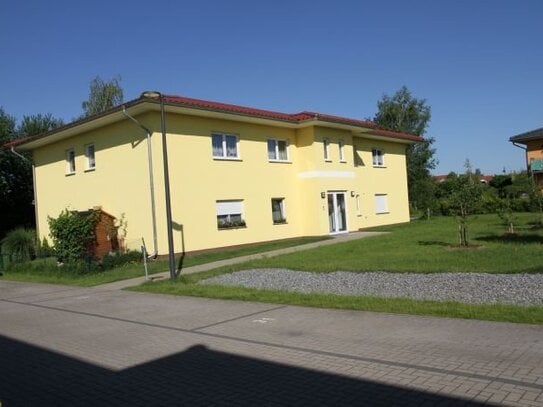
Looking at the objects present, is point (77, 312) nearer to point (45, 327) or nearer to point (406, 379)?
point (45, 327)

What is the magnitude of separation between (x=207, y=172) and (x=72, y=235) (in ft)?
17.8

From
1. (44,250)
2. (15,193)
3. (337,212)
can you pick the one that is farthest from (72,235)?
(15,193)

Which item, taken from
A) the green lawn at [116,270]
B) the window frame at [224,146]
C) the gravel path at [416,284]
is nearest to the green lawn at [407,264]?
the gravel path at [416,284]

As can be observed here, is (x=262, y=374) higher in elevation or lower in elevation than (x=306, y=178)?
lower

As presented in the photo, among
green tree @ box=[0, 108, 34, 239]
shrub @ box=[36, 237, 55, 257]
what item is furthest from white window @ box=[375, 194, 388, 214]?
green tree @ box=[0, 108, 34, 239]

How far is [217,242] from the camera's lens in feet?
71.1

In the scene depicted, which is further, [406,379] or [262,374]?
[262,374]

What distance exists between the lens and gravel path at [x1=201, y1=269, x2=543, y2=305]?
9.56 m

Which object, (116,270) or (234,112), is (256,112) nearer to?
(234,112)

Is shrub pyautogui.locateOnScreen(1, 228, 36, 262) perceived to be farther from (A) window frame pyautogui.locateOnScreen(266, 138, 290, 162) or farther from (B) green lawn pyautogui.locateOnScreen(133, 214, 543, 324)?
(B) green lawn pyautogui.locateOnScreen(133, 214, 543, 324)

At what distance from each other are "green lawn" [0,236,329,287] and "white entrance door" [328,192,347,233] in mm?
3163

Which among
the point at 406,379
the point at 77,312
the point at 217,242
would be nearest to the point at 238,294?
the point at 77,312

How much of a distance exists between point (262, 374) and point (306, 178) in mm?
19647

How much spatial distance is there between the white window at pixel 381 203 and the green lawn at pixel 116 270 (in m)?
8.80
